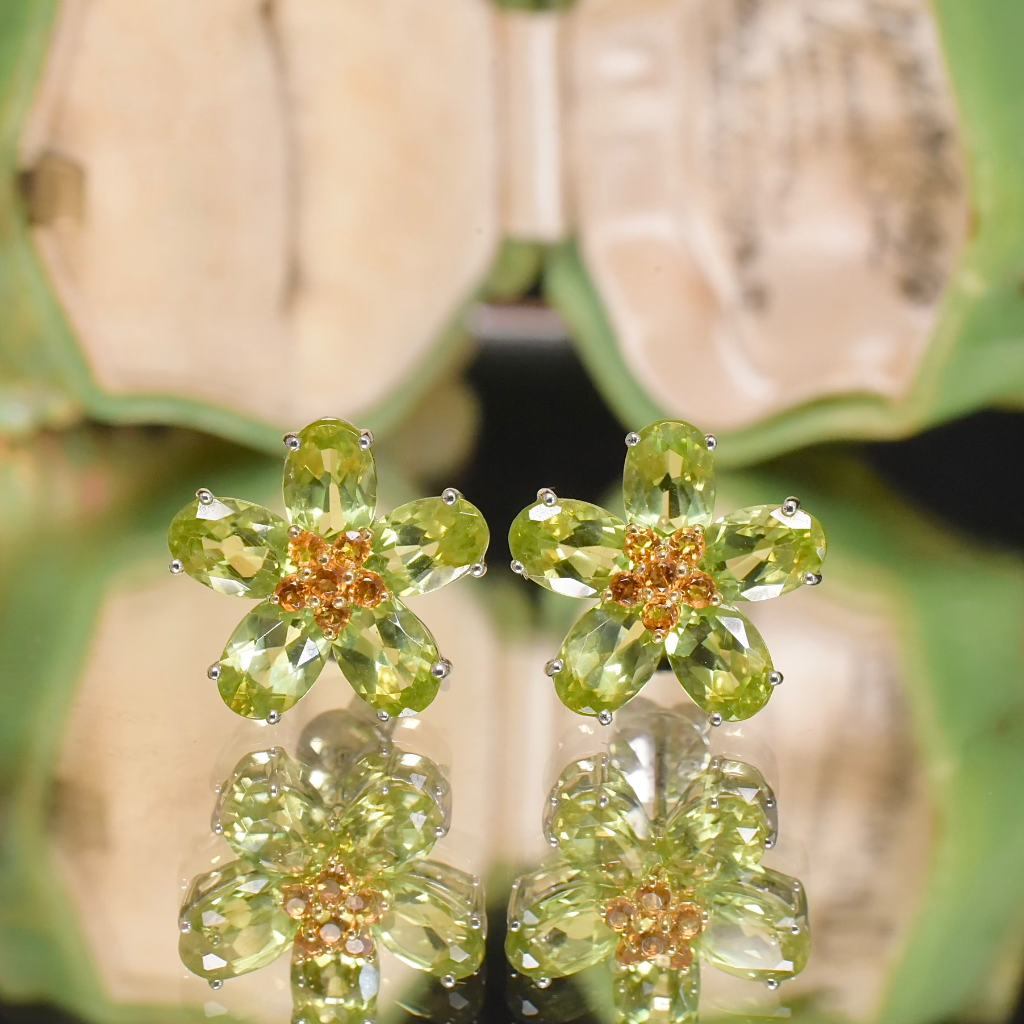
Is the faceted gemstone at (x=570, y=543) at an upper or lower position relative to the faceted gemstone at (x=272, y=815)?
upper

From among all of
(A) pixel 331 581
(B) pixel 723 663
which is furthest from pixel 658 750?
(A) pixel 331 581

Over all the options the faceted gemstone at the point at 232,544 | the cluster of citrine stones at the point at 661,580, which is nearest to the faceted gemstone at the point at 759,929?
the cluster of citrine stones at the point at 661,580

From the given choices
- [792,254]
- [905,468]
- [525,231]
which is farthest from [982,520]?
[525,231]

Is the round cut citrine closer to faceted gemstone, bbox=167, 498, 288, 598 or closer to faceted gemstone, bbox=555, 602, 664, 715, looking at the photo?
faceted gemstone, bbox=555, 602, 664, 715

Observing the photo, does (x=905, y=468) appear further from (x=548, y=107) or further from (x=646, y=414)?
(x=548, y=107)

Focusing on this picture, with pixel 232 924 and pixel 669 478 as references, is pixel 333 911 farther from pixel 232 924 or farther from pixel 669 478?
pixel 669 478

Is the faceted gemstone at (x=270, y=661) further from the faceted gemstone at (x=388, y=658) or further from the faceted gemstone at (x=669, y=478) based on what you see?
the faceted gemstone at (x=669, y=478)

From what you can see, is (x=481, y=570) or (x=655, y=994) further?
(x=481, y=570)
